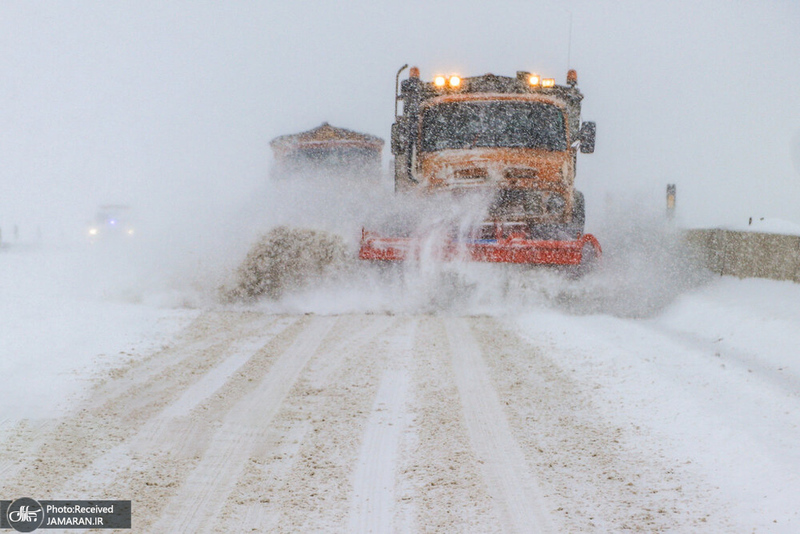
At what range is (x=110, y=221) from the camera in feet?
108

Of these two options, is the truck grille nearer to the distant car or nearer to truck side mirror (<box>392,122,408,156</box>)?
truck side mirror (<box>392,122,408,156</box>)

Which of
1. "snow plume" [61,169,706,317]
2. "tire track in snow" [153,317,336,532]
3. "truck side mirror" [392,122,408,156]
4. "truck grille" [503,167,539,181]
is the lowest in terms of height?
"tire track in snow" [153,317,336,532]

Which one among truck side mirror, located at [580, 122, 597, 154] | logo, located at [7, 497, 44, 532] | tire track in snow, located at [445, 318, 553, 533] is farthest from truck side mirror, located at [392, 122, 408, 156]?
logo, located at [7, 497, 44, 532]

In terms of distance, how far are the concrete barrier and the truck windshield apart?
9.63 ft

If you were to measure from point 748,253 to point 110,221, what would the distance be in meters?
29.3

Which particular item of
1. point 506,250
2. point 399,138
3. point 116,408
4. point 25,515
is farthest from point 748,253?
point 25,515

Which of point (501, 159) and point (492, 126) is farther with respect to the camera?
point (492, 126)

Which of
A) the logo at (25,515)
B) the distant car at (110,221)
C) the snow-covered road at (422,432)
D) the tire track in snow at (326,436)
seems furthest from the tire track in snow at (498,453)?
the distant car at (110,221)

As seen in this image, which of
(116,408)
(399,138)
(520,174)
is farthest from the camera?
(399,138)

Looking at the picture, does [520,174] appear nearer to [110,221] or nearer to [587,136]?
[587,136]

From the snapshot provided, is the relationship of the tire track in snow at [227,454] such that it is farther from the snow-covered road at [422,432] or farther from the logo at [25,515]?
the logo at [25,515]

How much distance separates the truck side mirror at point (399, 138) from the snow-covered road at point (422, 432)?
12.1 feet

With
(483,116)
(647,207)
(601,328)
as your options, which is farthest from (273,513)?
(647,207)

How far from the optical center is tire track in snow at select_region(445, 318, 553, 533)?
125 inches
